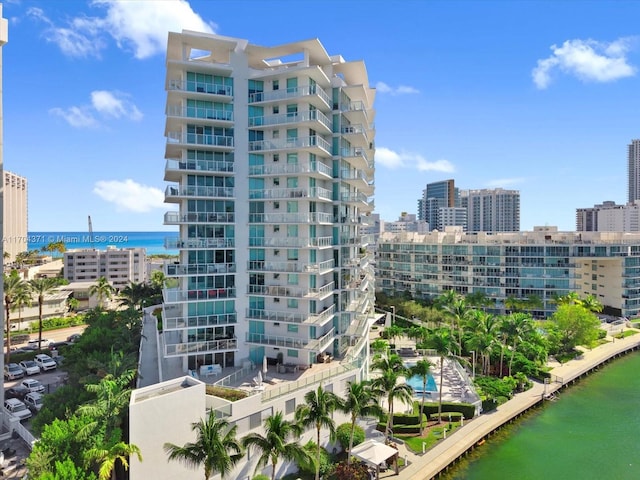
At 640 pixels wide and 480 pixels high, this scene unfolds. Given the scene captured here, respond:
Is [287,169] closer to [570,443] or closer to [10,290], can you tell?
[570,443]

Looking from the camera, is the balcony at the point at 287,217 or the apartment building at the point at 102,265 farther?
the apartment building at the point at 102,265

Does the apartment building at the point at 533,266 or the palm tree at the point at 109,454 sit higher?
the apartment building at the point at 533,266

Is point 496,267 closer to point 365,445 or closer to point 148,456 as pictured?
point 365,445

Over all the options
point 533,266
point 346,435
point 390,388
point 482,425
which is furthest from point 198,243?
point 533,266

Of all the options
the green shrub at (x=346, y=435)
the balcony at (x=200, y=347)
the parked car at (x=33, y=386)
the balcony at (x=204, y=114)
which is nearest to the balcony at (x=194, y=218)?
the balcony at (x=204, y=114)

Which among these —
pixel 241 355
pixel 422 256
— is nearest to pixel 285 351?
pixel 241 355

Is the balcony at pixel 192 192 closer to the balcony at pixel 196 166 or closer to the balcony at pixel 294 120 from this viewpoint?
the balcony at pixel 196 166
